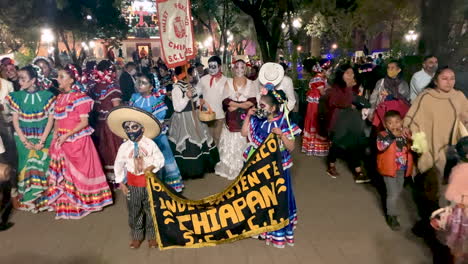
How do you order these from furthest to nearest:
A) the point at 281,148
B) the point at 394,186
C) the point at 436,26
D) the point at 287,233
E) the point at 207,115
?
the point at 436,26, the point at 207,115, the point at 394,186, the point at 287,233, the point at 281,148

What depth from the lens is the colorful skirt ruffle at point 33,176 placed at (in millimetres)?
5734

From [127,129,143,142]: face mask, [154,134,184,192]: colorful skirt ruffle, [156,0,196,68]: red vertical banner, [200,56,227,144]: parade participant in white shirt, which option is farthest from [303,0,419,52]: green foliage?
[127,129,143,142]: face mask

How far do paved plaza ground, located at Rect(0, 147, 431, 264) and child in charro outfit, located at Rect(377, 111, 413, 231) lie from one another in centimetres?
51

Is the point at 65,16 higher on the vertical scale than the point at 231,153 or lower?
higher

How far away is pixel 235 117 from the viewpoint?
22.6ft

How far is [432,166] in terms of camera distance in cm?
494

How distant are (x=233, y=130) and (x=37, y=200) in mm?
3412

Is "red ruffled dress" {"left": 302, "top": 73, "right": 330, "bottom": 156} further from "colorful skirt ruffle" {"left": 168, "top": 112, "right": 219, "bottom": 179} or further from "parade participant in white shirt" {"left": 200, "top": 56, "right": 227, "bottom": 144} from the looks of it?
"colorful skirt ruffle" {"left": 168, "top": 112, "right": 219, "bottom": 179}

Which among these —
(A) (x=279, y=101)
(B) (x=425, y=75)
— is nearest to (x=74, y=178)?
(A) (x=279, y=101)

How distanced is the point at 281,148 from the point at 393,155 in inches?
61.1

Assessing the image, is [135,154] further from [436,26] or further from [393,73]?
[436,26]

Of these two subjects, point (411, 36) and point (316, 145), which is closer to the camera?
point (316, 145)

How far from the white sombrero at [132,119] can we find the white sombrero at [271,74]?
1.97 meters

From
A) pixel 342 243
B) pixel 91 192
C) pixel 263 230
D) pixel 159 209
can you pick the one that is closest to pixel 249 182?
pixel 263 230
